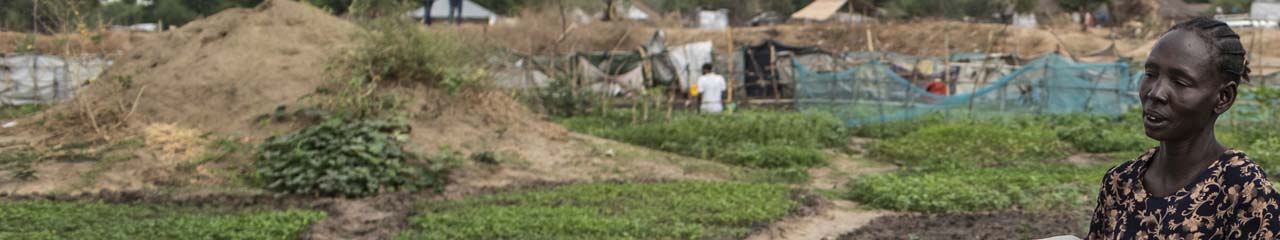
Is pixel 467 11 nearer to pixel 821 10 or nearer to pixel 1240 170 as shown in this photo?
pixel 821 10

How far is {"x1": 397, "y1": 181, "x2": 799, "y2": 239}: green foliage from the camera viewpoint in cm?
785

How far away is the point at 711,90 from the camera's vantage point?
18.4 meters

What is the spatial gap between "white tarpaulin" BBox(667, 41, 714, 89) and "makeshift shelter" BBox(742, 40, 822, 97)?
0.91 meters

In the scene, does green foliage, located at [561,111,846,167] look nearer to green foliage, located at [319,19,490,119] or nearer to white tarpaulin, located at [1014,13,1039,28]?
green foliage, located at [319,19,490,119]

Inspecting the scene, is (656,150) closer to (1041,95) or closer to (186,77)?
(186,77)

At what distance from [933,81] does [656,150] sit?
919 cm

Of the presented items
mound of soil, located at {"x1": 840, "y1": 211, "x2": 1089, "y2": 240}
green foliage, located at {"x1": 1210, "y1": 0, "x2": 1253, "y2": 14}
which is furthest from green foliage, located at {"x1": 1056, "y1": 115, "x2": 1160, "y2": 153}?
green foliage, located at {"x1": 1210, "y1": 0, "x2": 1253, "y2": 14}

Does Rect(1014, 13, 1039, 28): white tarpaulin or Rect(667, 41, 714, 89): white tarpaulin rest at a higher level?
Rect(1014, 13, 1039, 28): white tarpaulin

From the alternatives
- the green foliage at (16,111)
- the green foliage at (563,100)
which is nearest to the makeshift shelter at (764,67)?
the green foliage at (563,100)

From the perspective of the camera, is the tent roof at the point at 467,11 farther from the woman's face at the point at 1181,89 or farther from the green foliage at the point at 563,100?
the woman's face at the point at 1181,89

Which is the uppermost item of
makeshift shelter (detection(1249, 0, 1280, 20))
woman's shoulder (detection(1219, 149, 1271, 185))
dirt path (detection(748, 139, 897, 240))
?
makeshift shelter (detection(1249, 0, 1280, 20))

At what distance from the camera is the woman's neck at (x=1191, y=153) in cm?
233

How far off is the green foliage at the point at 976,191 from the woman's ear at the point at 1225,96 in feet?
23.2

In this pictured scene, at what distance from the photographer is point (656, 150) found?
1387cm
